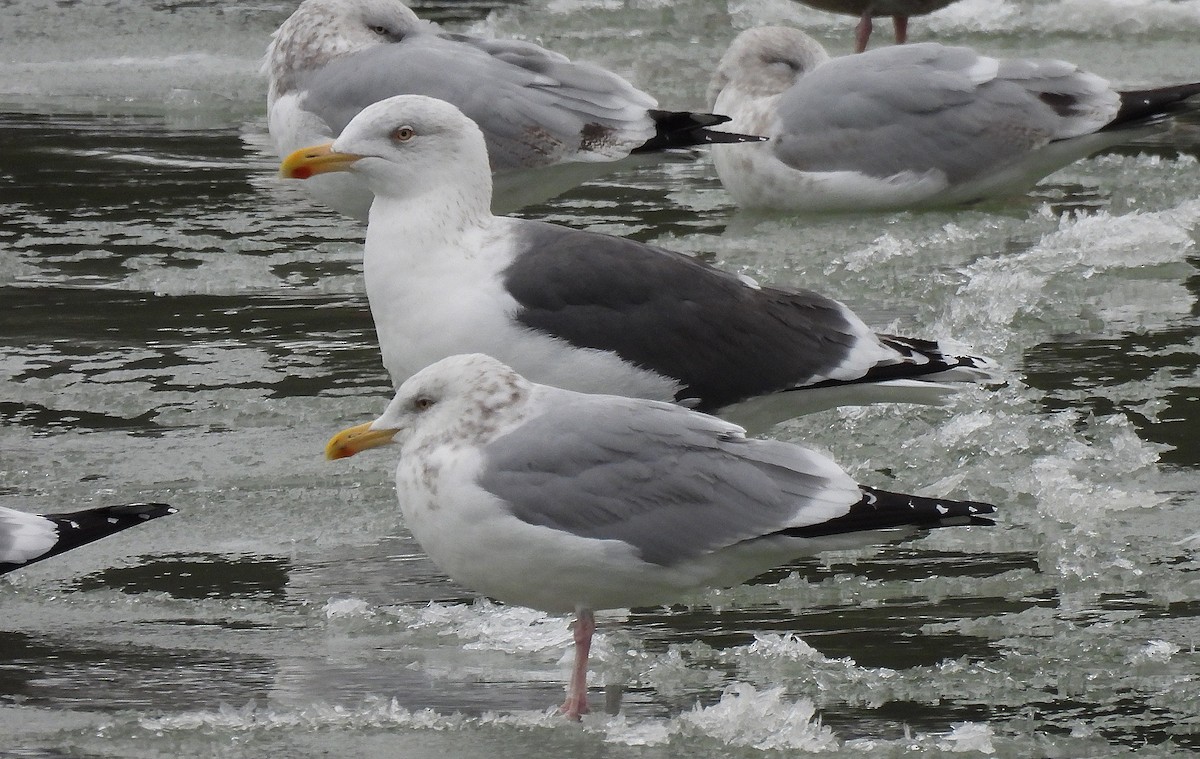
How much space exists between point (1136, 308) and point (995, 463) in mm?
1696

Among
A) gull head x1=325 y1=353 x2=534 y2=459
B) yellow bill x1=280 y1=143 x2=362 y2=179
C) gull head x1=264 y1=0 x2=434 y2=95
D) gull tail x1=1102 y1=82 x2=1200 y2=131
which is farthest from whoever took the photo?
gull tail x1=1102 y1=82 x2=1200 y2=131

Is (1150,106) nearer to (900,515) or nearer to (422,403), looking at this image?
(900,515)

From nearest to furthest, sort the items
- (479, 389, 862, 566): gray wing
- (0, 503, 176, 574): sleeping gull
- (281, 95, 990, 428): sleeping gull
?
(479, 389, 862, 566): gray wing
(0, 503, 176, 574): sleeping gull
(281, 95, 990, 428): sleeping gull

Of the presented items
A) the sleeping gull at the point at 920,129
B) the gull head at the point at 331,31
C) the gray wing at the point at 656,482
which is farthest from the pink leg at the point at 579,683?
the sleeping gull at the point at 920,129

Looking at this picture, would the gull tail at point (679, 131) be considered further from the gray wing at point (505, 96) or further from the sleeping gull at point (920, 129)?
the sleeping gull at point (920, 129)

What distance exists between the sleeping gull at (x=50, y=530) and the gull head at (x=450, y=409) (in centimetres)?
50

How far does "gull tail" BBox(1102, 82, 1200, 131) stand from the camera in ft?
26.8

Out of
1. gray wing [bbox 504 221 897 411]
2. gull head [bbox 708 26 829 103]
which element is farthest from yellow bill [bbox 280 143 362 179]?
gull head [bbox 708 26 829 103]

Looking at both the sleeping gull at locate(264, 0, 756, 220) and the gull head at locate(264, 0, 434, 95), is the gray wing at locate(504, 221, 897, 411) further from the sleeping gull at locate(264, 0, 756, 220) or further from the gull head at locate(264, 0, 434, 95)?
the gull head at locate(264, 0, 434, 95)

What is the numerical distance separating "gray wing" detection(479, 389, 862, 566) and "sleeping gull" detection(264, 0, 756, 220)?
3.06m

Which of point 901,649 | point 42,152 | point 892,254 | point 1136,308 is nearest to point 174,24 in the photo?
point 42,152

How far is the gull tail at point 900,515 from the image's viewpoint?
375 centimetres

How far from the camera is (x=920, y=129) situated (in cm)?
803

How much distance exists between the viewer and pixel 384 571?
455cm
